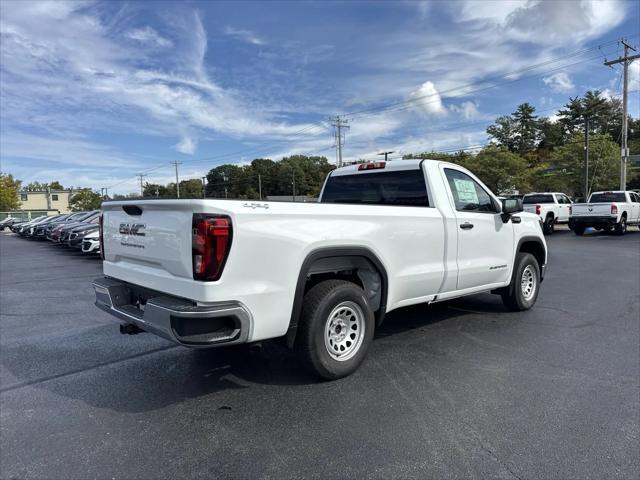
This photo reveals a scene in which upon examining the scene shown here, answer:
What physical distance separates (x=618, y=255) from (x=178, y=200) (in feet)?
45.9

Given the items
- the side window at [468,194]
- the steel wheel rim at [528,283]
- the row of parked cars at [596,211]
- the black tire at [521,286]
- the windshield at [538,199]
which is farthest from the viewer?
the windshield at [538,199]

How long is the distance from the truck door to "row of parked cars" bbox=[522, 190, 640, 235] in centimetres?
1557

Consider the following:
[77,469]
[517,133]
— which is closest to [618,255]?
[77,469]

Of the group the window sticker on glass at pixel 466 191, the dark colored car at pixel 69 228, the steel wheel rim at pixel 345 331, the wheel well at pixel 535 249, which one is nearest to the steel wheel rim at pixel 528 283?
the wheel well at pixel 535 249

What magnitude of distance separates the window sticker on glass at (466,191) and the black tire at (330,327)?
205 cm

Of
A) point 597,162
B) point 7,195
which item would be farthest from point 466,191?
point 7,195

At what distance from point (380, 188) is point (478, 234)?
1.27 meters

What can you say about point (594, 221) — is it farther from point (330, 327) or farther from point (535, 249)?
point (330, 327)

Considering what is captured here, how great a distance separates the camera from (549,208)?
22.0 metres

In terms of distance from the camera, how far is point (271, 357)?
15.1 feet

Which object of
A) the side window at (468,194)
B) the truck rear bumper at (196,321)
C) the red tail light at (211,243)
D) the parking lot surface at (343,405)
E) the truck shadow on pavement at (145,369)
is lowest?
the parking lot surface at (343,405)

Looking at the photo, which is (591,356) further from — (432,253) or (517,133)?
(517,133)

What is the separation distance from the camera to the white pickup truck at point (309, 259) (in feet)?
10.1

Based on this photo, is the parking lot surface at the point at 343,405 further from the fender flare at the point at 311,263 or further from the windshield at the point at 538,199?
the windshield at the point at 538,199
